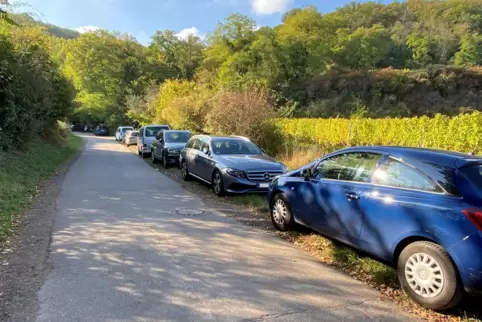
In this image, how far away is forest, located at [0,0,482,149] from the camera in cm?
2242

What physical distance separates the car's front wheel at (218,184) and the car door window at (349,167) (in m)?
4.05

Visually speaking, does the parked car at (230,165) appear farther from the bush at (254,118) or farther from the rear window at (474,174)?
the rear window at (474,174)

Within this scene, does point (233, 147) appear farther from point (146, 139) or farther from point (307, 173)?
point (146, 139)

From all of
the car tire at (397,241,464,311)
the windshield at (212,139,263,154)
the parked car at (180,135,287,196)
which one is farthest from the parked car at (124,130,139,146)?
the car tire at (397,241,464,311)

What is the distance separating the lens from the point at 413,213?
12.9 ft

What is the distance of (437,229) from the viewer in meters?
3.66

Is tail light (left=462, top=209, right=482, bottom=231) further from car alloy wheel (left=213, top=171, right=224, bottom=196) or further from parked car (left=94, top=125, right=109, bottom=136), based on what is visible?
parked car (left=94, top=125, right=109, bottom=136)

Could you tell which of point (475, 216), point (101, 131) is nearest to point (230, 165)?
point (475, 216)

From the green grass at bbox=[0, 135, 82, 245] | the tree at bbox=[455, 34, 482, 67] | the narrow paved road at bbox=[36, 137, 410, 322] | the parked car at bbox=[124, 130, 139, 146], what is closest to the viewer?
the narrow paved road at bbox=[36, 137, 410, 322]

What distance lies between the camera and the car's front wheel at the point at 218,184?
9.46 meters

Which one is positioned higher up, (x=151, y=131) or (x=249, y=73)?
(x=249, y=73)

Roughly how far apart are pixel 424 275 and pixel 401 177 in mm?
1096

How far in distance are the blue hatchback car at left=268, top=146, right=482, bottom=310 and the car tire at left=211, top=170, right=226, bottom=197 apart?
13.8ft

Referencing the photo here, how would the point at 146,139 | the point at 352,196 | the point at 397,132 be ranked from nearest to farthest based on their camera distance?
the point at 352,196
the point at 397,132
the point at 146,139
